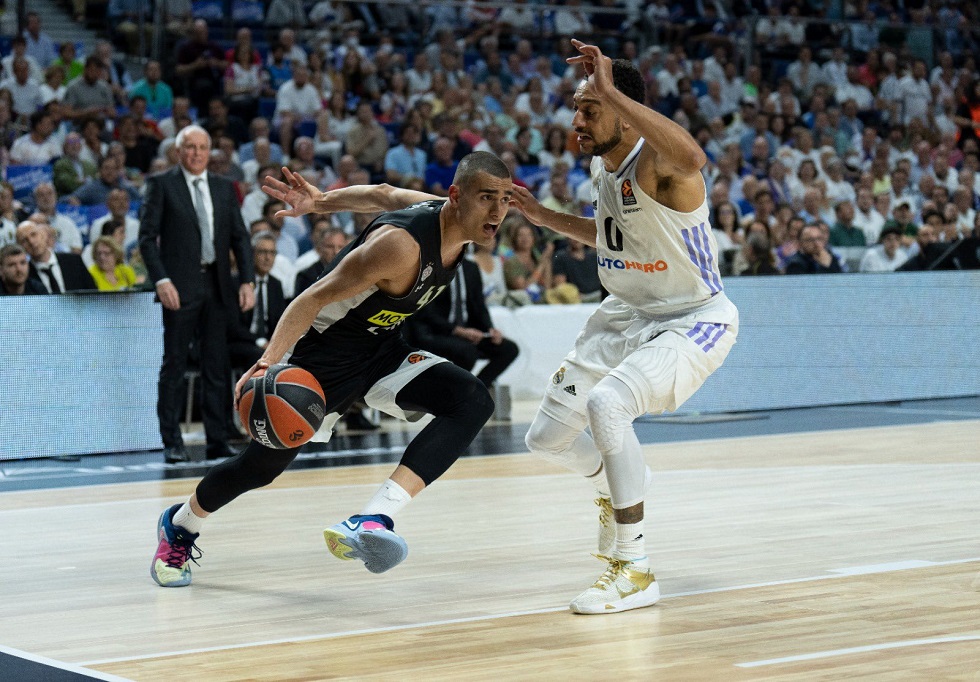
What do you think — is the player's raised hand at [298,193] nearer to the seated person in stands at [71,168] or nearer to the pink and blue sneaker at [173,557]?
the pink and blue sneaker at [173,557]

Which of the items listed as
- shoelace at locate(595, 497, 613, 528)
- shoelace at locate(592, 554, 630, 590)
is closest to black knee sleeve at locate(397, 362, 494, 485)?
shoelace at locate(595, 497, 613, 528)

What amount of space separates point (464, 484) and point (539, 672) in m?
4.61

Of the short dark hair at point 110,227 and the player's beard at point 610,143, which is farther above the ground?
the player's beard at point 610,143

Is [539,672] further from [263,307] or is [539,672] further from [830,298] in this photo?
[830,298]

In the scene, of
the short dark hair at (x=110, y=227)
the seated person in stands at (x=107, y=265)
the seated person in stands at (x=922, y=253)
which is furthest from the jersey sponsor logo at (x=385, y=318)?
the seated person in stands at (x=922, y=253)

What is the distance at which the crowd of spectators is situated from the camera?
13.8 meters

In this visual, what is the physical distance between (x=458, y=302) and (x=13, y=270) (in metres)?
3.70

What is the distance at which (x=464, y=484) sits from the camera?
354 inches

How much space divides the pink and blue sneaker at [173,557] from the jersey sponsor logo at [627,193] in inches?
89.6

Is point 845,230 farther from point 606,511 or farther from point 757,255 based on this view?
point 606,511

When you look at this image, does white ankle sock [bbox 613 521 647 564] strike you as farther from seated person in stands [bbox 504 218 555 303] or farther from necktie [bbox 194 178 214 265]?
seated person in stands [bbox 504 218 555 303]

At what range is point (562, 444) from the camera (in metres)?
5.91

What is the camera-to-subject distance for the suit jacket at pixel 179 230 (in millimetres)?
9953

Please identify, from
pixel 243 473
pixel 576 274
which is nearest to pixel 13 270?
pixel 243 473
